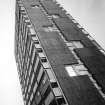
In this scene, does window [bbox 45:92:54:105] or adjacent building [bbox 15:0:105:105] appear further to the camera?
window [bbox 45:92:54:105]

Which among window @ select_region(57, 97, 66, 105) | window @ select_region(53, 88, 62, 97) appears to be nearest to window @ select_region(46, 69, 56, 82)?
window @ select_region(53, 88, 62, 97)

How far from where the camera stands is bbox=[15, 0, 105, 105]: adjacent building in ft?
72.3

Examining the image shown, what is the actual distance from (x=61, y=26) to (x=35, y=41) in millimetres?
7458

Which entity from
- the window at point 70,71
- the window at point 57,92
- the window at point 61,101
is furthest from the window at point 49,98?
the window at point 70,71

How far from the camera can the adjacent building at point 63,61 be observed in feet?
72.3

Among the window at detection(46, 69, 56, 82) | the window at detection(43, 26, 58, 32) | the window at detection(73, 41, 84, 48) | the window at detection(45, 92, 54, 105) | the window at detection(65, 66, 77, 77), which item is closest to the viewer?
the window at detection(46, 69, 56, 82)

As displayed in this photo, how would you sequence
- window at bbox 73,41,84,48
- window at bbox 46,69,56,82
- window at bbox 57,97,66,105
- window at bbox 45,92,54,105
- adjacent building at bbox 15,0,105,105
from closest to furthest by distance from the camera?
window at bbox 57,97,66,105
adjacent building at bbox 15,0,105,105
window at bbox 46,69,56,82
window at bbox 45,92,54,105
window at bbox 73,41,84,48

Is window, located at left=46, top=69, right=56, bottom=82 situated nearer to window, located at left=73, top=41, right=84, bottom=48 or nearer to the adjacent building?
the adjacent building

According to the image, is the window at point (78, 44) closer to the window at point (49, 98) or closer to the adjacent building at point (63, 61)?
the adjacent building at point (63, 61)

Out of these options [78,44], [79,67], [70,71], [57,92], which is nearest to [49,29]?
[78,44]

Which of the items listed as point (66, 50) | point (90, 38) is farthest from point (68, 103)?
point (90, 38)

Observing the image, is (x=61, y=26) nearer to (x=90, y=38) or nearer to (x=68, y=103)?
(x=90, y=38)

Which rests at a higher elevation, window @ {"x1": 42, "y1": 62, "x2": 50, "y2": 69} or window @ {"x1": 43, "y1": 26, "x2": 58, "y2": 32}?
window @ {"x1": 43, "y1": 26, "x2": 58, "y2": 32}

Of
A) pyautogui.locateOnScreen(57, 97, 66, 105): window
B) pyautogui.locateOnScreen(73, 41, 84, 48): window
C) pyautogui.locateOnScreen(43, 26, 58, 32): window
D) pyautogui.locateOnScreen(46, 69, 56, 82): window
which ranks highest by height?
pyautogui.locateOnScreen(43, 26, 58, 32): window
